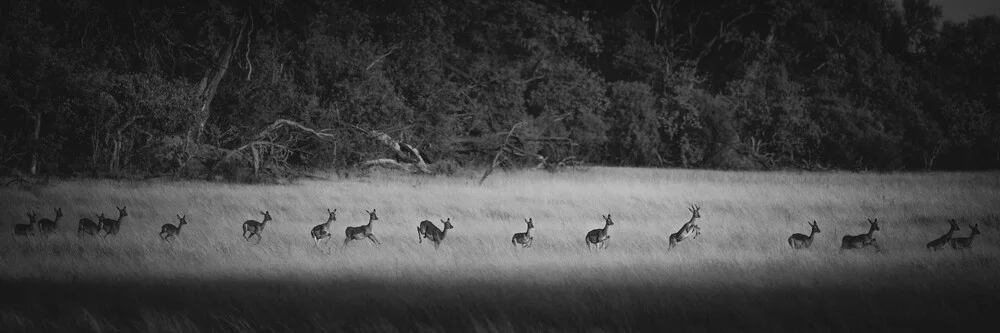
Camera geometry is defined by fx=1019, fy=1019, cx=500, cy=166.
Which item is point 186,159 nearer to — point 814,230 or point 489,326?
point 814,230

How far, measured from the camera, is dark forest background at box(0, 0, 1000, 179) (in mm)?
27312

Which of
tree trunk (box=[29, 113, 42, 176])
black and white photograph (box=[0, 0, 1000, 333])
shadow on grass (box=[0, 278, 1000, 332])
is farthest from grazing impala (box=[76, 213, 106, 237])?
tree trunk (box=[29, 113, 42, 176])

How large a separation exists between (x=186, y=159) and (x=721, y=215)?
14.1 meters

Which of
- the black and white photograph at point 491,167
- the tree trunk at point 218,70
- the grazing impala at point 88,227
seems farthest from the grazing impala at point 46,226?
the tree trunk at point 218,70

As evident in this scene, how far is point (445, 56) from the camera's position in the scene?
129 ft

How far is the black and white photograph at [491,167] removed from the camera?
9859 mm

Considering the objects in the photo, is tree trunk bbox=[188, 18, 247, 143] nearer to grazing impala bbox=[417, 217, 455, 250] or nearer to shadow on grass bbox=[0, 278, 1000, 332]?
grazing impala bbox=[417, 217, 455, 250]

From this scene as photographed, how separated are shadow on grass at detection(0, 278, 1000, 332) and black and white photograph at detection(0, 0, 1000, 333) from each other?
0.17 ft

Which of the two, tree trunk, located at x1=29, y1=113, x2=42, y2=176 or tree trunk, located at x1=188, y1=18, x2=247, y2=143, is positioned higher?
tree trunk, located at x1=188, y1=18, x2=247, y2=143

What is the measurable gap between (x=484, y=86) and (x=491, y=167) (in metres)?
11.7

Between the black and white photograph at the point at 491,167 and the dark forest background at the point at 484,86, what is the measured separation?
0.13 m

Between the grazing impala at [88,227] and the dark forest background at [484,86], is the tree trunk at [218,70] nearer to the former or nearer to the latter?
the dark forest background at [484,86]

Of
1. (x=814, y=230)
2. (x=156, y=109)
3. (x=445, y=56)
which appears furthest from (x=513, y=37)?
(x=814, y=230)

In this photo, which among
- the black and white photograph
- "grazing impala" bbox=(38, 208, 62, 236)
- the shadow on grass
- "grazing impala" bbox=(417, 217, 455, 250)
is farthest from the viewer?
"grazing impala" bbox=(38, 208, 62, 236)
